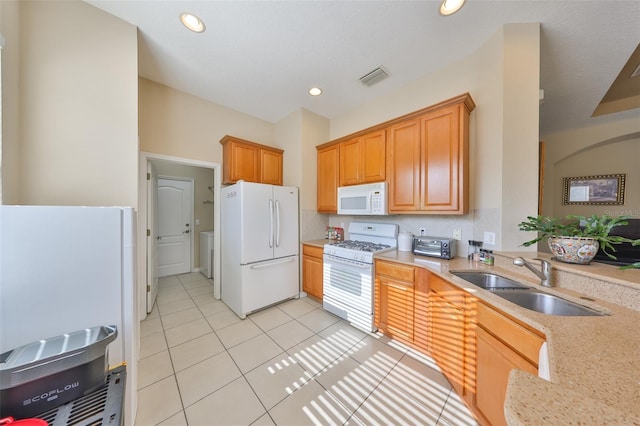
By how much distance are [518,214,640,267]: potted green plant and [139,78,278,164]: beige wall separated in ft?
12.2

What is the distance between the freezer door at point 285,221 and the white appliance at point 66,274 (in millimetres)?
1779

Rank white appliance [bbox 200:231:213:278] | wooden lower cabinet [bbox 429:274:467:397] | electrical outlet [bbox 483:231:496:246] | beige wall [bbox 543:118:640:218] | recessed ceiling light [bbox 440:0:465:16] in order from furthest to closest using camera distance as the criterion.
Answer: white appliance [bbox 200:231:213:278], beige wall [bbox 543:118:640:218], electrical outlet [bbox 483:231:496:246], recessed ceiling light [bbox 440:0:465:16], wooden lower cabinet [bbox 429:274:467:397]

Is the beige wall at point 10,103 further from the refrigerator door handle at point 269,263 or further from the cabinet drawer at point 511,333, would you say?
the cabinet drawer at point 511,333

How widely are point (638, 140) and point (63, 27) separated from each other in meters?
6.93

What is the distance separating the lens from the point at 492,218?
1883 millimetres

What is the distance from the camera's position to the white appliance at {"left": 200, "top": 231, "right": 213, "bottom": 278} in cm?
401

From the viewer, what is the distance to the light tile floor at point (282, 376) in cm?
138

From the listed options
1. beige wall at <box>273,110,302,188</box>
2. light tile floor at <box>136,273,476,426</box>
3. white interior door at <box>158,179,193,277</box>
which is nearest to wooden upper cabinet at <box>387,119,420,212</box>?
beige wall at <box>273,110,302,188</box>

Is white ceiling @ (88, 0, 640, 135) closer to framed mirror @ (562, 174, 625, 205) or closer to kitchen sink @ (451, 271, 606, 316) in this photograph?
framed mirror @ (562, 174, 625, 205)

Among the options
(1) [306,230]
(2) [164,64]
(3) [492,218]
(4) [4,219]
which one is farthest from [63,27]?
(3) [492,218]

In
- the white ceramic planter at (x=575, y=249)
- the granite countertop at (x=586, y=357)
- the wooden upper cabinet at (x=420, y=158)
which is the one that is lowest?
the granite countertop at (x=586, y=357)

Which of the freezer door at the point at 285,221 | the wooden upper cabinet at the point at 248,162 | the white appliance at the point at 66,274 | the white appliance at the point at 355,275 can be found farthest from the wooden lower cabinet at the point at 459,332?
the wooden upper cabinet at the point at 248,162

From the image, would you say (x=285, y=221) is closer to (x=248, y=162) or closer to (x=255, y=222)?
(x=255, y=222)

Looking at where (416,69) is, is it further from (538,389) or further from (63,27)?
(63,27)
